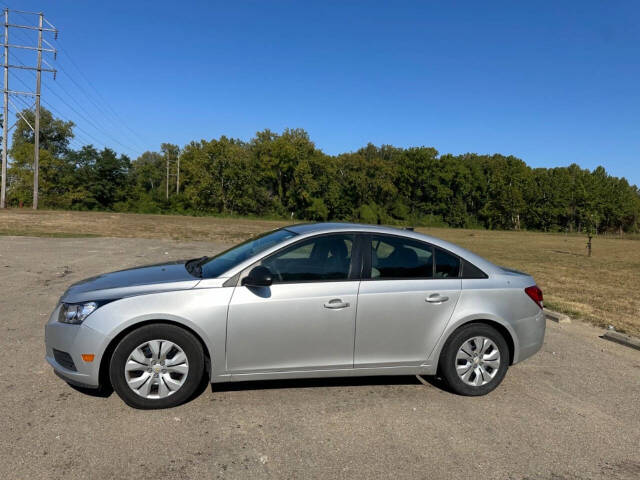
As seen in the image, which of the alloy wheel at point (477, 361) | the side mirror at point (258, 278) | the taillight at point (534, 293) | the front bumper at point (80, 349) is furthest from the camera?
the taillight at point (534, 293)

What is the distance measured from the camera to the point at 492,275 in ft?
15.2

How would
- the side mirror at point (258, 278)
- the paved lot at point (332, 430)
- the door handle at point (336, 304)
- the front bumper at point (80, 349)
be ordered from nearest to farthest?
the paved lot at point (332, 430) < the front bumper at point (80, 349) < the side mirror at point (258, 278) < the door handle at point (336, 304)

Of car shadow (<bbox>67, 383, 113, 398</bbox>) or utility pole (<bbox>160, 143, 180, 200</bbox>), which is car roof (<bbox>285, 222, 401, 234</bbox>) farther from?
utility pole (<bbox>160, 143, 180, 200</bbox>)

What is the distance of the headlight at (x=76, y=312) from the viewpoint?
3818mm

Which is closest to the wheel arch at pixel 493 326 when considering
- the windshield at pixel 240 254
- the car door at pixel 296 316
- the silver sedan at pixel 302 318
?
the silver sedan at pixel 302 318

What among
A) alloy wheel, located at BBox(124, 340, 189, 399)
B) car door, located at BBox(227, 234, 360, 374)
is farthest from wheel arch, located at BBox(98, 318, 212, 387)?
car door, located at BBox(227, 234, 360, 374)

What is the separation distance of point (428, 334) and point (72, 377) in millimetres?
3016

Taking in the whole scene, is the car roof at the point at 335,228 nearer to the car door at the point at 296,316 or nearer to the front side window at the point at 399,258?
the front side window at the point at 399,258

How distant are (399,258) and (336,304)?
0.82 metres

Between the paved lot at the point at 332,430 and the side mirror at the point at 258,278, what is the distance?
1.05m

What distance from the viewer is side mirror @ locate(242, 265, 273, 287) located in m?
3.86

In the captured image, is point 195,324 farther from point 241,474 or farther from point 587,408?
point 587,408

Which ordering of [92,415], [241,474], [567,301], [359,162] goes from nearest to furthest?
[241,474], [92,415], [567,301], [359,162]

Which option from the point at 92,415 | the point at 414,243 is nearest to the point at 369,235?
the point at 414,243
